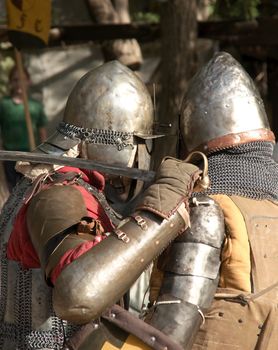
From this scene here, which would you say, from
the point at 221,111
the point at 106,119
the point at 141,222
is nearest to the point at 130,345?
the point at 141,222

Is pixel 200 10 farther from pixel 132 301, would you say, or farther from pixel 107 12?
pixel 132 301

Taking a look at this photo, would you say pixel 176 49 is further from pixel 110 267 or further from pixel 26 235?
pixel 110 267

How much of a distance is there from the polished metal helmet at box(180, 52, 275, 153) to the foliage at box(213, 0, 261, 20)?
7.08 metres

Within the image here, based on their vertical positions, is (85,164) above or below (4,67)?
above

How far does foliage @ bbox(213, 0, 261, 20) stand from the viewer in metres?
10.5

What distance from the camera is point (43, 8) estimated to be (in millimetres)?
7664

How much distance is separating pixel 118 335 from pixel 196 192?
53 centimetres

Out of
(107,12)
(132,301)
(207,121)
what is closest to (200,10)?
(107,12)

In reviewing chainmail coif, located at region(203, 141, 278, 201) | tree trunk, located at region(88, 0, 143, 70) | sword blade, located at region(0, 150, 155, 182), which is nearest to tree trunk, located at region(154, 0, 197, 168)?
tree trunk, located at region(88, 0, 143, 70)

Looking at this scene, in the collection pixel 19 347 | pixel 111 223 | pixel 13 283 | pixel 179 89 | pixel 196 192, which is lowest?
pixel 179 89

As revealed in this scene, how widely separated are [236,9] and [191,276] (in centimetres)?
866

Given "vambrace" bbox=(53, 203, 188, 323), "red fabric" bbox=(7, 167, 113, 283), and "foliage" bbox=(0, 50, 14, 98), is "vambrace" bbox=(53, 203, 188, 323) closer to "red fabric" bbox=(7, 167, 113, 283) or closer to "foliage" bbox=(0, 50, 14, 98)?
"red fabric" bbox=(7, 167, 113, 283)

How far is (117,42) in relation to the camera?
8875 millimetres

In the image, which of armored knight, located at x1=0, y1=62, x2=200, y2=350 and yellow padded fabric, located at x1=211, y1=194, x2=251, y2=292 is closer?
armored knight, located at x1=0, y1=62, x2=200, y2=350
